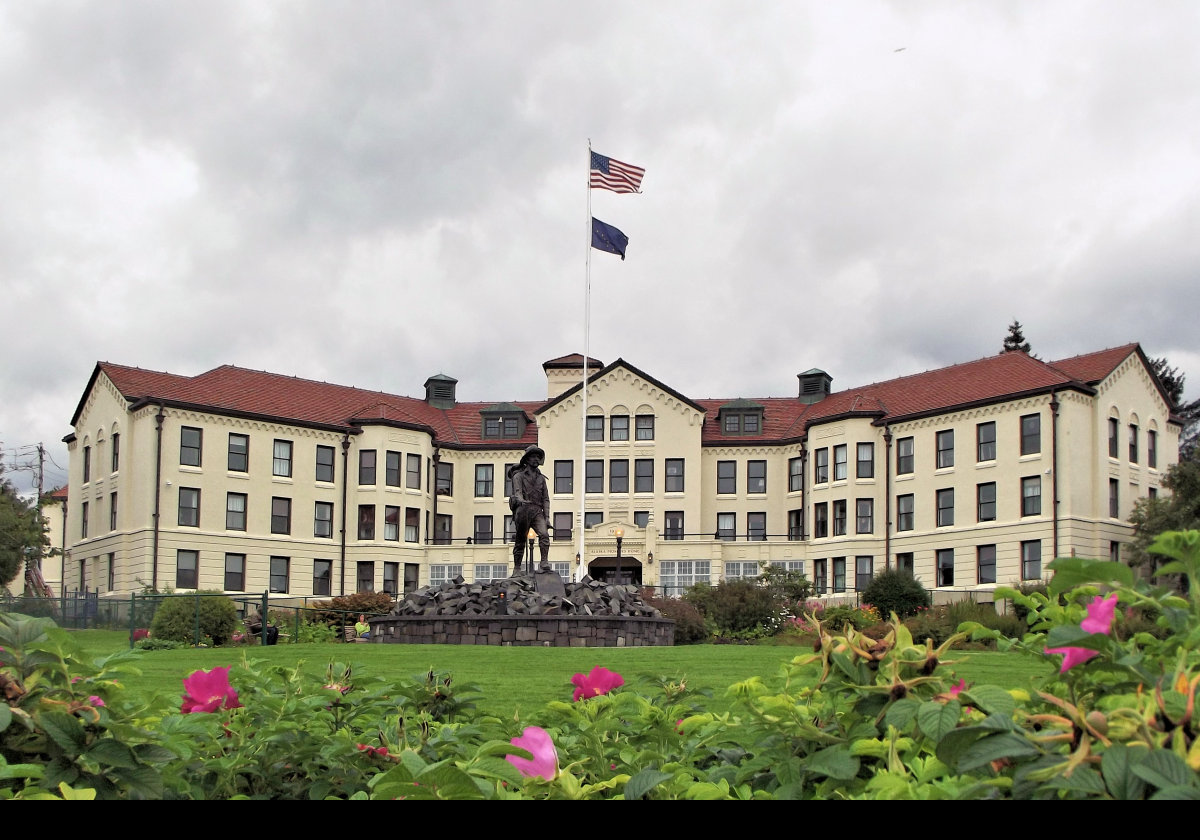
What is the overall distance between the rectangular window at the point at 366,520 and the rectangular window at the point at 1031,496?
31685mm

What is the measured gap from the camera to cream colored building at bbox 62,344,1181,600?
53.1m

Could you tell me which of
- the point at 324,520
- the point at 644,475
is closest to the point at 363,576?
the point at 324,520

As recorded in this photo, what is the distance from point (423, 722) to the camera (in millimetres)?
4277

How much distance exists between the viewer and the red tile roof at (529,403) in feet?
179

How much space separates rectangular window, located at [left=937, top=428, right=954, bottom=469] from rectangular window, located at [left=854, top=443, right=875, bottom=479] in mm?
3470

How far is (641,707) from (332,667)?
4.79ft

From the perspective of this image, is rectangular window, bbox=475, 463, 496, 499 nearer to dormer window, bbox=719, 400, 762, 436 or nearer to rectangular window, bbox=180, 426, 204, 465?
dormer window, bbox=719, 400, 762, 436

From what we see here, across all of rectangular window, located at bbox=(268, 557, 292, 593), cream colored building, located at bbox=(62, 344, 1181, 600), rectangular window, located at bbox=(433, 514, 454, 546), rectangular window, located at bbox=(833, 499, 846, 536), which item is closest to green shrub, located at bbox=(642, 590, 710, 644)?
cream colored building, located at bbox=(62, 344, 1181, 600)

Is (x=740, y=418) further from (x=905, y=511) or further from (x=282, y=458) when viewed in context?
(x=282, y=458)

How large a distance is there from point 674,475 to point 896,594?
66.1 feet

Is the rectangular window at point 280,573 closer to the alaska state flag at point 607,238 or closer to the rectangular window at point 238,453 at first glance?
the rectangular window at point 238,453

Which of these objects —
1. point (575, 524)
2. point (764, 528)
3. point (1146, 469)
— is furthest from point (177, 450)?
point (1146, 469)

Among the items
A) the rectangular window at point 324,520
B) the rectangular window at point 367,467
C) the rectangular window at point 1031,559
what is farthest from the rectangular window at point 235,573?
the rectangular window at point 1031,559
